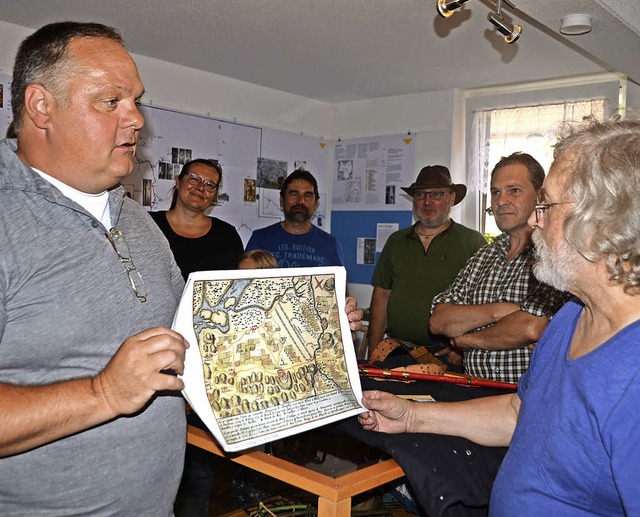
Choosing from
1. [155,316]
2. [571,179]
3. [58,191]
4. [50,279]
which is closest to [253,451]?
[155,316]

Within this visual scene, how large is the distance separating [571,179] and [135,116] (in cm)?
86

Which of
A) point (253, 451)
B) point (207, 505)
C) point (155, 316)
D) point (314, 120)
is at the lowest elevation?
point (207, 505)

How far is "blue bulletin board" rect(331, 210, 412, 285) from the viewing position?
17.3ft

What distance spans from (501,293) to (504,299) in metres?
0.03

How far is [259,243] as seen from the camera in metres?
4.14

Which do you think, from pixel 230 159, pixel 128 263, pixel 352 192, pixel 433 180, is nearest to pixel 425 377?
pixel 128 263

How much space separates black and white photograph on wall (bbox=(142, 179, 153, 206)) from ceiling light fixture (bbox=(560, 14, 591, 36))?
2.83 m

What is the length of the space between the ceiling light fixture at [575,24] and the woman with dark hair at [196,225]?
1962mm

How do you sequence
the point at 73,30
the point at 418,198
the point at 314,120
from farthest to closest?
the point at 314,120
the point at 418,198
the point at 73,30

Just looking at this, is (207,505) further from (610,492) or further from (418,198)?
(418,198)

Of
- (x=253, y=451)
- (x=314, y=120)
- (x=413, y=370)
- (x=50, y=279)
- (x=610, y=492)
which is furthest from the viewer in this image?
(x=314, y=120)

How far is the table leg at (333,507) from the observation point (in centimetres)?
118

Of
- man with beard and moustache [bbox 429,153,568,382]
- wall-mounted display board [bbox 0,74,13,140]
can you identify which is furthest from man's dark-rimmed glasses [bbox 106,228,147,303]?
wall-mounted display board [bbox 0,74,13,140]

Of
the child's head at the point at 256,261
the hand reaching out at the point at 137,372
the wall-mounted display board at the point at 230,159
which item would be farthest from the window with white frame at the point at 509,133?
the hand reaching out at the point at 137,372
